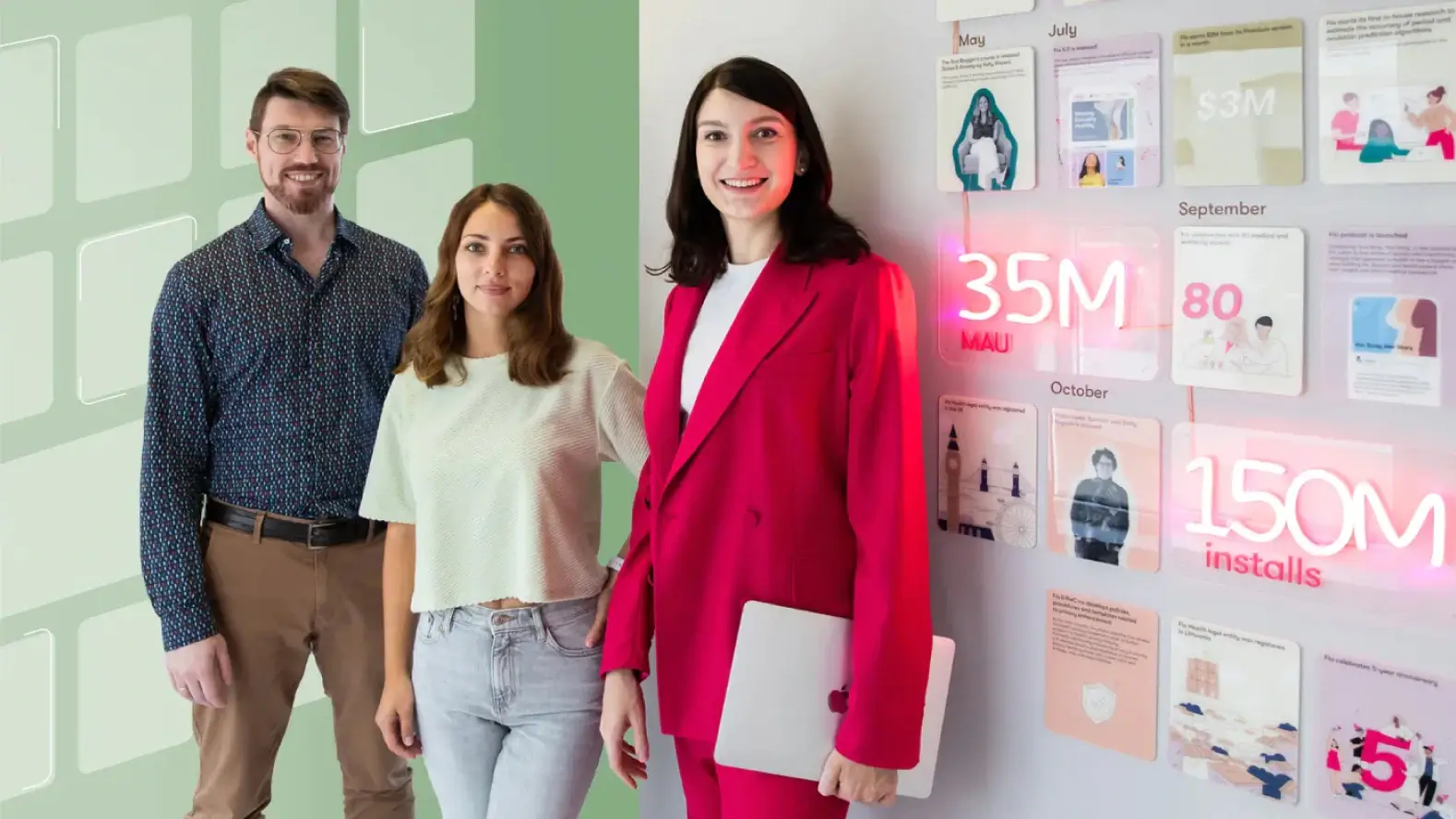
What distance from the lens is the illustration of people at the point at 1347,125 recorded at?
153 cm

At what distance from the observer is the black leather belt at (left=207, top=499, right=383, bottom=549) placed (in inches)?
92.6

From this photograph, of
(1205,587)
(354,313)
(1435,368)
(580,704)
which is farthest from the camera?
(354,313)

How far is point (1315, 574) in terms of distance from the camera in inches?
62.9

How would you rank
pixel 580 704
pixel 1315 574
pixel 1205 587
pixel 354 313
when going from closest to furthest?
pixel 1315 574
pixel 1205 587
pixel 580 704
pixel 354 313

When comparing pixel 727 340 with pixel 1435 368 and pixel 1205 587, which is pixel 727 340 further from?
pixel 1435 368

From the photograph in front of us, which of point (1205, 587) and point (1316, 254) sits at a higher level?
point (1316, 254)

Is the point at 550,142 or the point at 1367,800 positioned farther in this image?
the point at 550,142

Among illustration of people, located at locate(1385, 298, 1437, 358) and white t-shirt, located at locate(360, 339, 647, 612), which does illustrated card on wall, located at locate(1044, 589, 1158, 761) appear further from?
white t-shirt, located at locate(360, 339, 647, 612)

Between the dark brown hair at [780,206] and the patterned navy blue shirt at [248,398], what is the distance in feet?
2.43

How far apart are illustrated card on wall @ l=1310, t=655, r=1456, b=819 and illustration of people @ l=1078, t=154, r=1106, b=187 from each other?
0.69 meters

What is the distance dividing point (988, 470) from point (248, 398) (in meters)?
1.33

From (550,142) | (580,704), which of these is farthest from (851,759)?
(550,142)

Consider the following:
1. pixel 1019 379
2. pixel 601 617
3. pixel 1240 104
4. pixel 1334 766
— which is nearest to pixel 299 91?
pixel 601 617

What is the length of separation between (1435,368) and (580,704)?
1.30 metres
